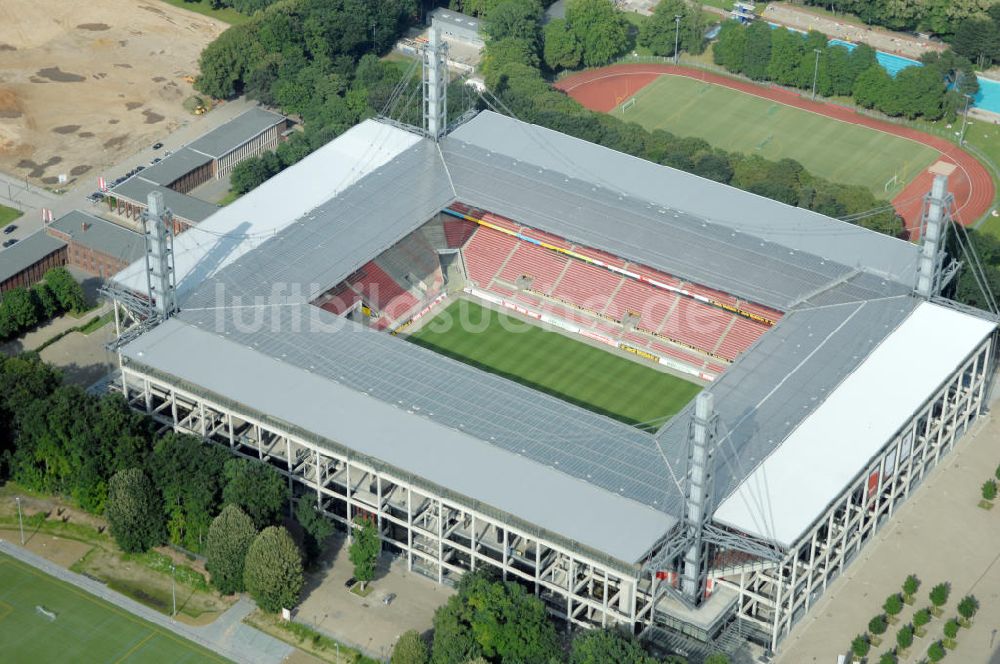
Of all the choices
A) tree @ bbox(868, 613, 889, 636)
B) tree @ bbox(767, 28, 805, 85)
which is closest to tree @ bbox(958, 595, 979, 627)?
tree @ bbox(868, 613, 889, 636)

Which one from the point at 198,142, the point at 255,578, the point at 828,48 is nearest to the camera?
the point at 255,578

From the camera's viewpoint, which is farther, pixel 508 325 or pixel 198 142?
pixel 198 142

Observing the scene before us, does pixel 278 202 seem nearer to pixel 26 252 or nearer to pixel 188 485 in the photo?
pixel 26 252

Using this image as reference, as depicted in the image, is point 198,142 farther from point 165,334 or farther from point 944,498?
point 944,498

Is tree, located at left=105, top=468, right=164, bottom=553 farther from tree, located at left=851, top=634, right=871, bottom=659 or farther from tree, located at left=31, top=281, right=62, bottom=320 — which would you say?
tree, located at left=851, top=634, right=871, bottom=659

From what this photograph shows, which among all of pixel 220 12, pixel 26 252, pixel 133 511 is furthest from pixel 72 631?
pixel 220 12

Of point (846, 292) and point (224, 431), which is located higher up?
point (846, 292)

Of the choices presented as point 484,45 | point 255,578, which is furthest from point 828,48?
point 255,578
